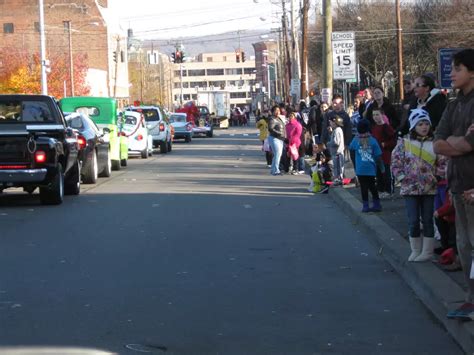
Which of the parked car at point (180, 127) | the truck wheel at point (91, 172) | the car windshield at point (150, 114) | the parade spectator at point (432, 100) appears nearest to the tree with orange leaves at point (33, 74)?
the parked car at point (180, 127)

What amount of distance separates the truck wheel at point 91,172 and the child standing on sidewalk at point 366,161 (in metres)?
8.97

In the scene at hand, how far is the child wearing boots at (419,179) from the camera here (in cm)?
1024

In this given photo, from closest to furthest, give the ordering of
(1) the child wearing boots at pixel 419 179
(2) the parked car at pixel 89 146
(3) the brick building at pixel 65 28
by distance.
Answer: (1) the child wearing boots at pixel 419 179 → (2) the parked car at pixel 89 146 → (3) the brick building at pixel 65 28

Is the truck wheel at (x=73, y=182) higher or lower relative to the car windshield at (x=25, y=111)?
lower

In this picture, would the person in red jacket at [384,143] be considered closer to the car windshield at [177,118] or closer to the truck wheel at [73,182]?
the truck wheel at [73,182]

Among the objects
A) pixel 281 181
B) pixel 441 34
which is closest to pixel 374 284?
pixel 281 181

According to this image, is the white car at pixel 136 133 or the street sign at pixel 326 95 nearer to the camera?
the street sign at pixel 326 95

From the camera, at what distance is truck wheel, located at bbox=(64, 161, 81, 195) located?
19.9m

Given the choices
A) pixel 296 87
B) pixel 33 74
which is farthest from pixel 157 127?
pixel 33 74

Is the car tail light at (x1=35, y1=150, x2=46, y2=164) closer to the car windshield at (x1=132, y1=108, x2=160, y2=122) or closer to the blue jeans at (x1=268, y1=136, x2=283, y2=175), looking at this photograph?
the blue jeans at (x1=268, y1=136, x2=283, y2=175)

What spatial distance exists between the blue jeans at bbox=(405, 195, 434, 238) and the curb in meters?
0.35

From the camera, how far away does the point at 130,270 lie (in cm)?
1075

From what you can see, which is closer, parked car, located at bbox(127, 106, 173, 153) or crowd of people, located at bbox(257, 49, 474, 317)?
crowd of people, located at bbox(257, 49, 474, 317)

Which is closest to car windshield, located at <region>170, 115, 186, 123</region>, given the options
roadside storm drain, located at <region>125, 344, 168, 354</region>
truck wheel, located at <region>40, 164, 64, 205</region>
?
truck wheel, located at <region>40, 164, 64, 205</region>
